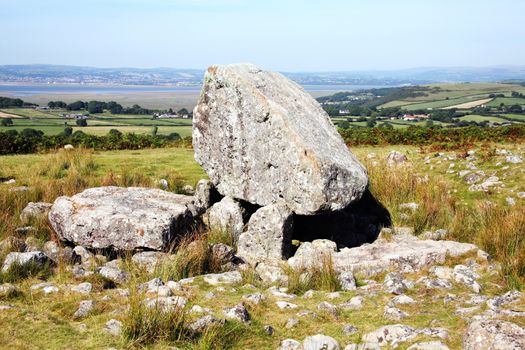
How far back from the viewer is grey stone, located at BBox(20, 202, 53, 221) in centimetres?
1047

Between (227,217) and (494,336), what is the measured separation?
701 centimetres

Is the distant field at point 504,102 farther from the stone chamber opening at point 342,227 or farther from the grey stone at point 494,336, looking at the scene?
the grey stone at point 494,336

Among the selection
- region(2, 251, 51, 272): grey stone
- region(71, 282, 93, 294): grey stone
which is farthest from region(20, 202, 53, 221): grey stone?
region(71, 282, 93, 294): grey stone

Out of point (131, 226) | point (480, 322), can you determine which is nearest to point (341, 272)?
point (480, 322)

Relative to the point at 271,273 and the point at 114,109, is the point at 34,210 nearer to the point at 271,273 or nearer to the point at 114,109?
the point at 271,273

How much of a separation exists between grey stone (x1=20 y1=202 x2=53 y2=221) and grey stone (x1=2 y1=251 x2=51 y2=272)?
9.98 ft

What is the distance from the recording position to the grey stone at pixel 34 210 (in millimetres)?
10473

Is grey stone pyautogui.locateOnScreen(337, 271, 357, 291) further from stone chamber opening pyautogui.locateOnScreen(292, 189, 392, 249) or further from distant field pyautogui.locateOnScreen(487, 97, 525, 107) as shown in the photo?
distant field pyautogui.locateOnScreen(487, 97, 525, 107)

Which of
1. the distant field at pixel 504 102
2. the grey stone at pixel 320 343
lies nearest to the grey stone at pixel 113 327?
the grey stone at pixel 320 343

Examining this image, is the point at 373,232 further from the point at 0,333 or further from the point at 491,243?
the point at 0,333

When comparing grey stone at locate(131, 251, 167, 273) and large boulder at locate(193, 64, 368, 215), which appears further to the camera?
large boulder at locate(193, 64, 368, 215)

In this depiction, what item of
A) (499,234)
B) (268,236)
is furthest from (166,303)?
(499,234)

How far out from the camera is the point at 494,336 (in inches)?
175

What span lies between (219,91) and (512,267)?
6.96 m
